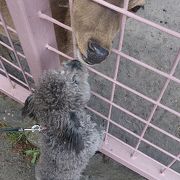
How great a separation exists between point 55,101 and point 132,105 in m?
1.19

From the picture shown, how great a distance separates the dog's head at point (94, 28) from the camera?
1796mm

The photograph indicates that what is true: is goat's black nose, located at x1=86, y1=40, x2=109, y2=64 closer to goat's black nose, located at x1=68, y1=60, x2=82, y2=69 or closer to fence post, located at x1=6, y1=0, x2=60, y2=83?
goat's black nose, located at x1=68, y1=60, x2=82, y2=69

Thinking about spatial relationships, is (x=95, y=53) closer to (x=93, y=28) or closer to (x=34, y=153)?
(x=93, y=28)

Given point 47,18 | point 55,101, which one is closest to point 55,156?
point 55,101

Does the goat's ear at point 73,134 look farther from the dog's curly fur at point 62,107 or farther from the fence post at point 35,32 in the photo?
the fence post at point 35,32

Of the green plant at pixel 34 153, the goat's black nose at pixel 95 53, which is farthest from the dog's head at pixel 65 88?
the green plant at pixel 34 153

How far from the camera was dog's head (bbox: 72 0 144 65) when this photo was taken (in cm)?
180

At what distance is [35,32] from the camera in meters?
1.82

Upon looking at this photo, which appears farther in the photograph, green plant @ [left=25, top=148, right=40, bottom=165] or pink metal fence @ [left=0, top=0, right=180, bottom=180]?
green plant @ [left=25, top=148, right=40, bottom=165]

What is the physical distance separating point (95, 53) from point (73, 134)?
1.32 ft

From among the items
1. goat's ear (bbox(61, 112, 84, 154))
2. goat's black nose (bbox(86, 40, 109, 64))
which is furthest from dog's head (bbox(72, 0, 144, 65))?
goat's ear (bbox(61, 112, 84, 154))

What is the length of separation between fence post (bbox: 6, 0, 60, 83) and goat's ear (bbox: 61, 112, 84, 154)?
0.38 metres

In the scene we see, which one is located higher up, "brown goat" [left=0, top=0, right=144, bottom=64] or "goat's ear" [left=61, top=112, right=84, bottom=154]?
"brown goat" [left=0, top=0, right=144, bottom=64]

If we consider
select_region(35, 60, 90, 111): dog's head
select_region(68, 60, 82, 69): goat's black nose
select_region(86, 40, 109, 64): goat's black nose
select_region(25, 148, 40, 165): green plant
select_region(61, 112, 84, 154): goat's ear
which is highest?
select_region(86, 40, 109, 64): goat's black nose
